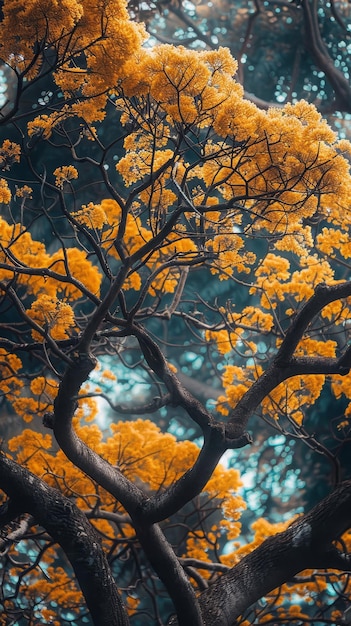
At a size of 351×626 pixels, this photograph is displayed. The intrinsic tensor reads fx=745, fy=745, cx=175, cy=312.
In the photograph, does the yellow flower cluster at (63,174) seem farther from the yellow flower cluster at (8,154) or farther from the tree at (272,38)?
the tree at (272,38)

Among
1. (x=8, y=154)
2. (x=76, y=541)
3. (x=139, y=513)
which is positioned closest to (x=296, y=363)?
(x=139, y=513)

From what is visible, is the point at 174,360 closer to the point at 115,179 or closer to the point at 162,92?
the point at 115,179

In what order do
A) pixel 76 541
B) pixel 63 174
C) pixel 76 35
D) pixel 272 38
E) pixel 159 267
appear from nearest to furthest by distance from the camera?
pixel 76 35 → pixel 63 174 → pixel 159 267 → pixel 76 541 → pixel 272 38

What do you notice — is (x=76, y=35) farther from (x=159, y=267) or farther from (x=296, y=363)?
(x=296, y=363)

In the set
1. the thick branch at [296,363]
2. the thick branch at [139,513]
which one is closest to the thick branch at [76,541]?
the thick branch at [139,513]

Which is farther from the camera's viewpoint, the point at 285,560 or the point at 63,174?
the point at 285,560

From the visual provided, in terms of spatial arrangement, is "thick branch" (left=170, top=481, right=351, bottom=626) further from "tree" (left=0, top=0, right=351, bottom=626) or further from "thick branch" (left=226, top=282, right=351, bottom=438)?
"thick branch" (left=226, top=282, right=351, bottom=438)

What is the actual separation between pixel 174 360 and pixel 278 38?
461cm

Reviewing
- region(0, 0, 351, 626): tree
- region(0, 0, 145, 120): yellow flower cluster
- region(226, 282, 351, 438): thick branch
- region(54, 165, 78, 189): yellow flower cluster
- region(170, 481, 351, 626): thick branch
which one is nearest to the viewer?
region(0, 0, 145, 120): yellow flower cluster

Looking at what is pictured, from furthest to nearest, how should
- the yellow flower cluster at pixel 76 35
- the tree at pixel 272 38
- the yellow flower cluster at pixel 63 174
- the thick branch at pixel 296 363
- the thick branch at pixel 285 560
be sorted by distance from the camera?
the tree at pixel 272 38 < the thick branch at pixel 285 560 < the thick branch at pixel 296 363 < the yellow flower cluster at pixel 63 174 < the yellow flower cluster at pixel 76 35

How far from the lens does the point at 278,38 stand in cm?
861

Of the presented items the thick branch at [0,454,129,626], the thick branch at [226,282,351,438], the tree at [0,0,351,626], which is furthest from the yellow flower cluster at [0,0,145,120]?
the thick branch at [0,454,129,626]

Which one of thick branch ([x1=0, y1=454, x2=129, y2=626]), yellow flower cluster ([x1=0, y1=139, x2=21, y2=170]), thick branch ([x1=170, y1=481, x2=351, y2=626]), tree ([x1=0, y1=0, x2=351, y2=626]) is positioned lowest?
thick branch ([x1=170, y1=481, x2=351, y2=626])

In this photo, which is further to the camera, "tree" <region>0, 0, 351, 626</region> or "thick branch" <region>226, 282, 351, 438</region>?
"thick branch" <region>226, 282, 351, 438</region>
